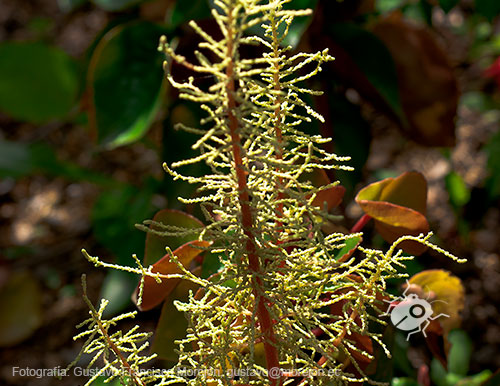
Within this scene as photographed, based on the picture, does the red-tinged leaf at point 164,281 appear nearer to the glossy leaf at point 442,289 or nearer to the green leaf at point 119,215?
the glossy leaf at point 442,289

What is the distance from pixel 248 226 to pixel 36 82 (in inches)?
51.1

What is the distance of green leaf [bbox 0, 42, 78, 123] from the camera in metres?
1.48

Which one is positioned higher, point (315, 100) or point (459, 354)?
point (315, 100)

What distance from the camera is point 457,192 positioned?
4.00 feet

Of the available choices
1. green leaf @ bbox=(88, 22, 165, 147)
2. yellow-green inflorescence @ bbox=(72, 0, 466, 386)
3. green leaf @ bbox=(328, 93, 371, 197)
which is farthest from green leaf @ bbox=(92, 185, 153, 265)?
yellow-green inflorescence @ bbox=(72, 0, 466, 386)

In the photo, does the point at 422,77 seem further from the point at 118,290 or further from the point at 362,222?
the point at 118,290

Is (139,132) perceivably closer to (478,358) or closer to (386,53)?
(386,53)

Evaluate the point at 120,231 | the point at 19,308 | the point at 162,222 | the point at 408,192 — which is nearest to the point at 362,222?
the point at 408,192

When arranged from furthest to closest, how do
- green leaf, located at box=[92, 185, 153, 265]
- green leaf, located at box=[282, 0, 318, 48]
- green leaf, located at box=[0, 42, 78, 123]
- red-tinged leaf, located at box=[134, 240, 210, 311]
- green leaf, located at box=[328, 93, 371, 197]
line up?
green leaf, located at box=[0, 42, 78, 123] → green leaf, located at box=[92, 185, 153, 265] → green leaf, located at box=[328, 93, 371, 197] → green leaf, located at box=[282, 0, 318, 48] → red-tinged leaf, located at box=[134, 240, 210, 311]

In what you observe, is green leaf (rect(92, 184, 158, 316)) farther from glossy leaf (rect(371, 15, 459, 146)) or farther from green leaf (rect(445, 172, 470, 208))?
green leaf (rect(445, 172, 470, 208))

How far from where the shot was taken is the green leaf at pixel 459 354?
0.84 meters

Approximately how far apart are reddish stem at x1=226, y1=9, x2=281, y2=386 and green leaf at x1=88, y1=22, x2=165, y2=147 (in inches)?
17.7

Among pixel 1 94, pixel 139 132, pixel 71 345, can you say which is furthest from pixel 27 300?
pixel 139 132

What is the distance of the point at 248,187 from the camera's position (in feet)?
1.23
